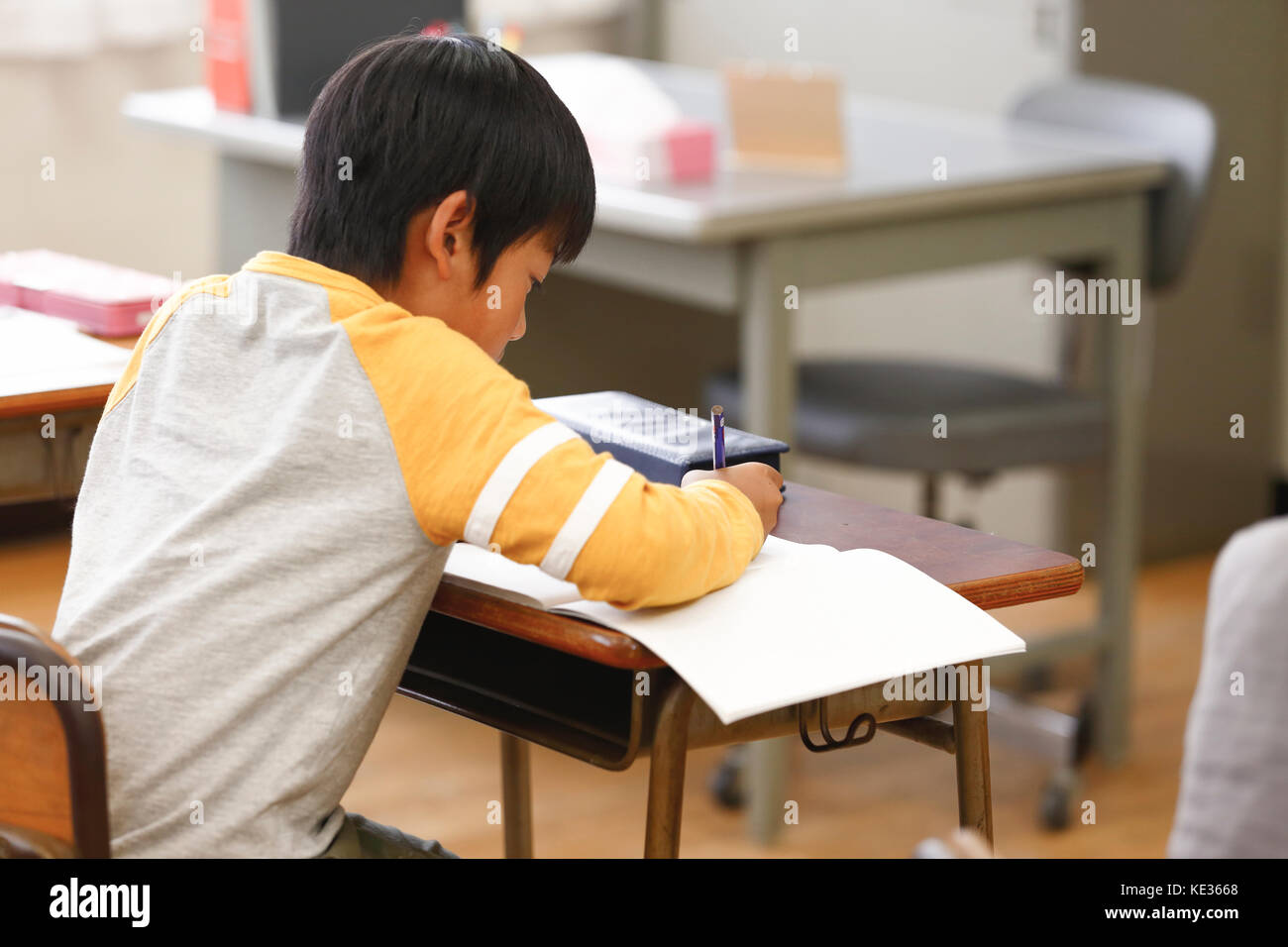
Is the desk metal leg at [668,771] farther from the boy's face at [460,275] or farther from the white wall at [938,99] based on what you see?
the white wall at [938,99]

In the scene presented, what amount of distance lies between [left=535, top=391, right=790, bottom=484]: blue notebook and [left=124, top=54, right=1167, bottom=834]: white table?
81cm

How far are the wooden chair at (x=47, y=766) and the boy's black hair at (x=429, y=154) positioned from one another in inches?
12.6

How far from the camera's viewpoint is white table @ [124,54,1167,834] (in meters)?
2.29

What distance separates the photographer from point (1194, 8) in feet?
11.0

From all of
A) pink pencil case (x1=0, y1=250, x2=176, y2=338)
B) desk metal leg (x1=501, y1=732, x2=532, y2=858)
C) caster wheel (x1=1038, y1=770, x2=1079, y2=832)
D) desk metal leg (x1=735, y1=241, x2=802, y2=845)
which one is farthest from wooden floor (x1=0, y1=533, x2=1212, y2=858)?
desk metal leg (x1=501, y1=732, x2=532, y2=858)

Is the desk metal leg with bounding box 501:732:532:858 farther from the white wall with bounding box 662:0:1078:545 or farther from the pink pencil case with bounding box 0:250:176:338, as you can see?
the white wall with bounding box 662:0:1078:545

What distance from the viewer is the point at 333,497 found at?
1060mm

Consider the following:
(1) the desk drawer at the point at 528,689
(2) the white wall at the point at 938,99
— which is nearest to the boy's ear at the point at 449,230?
(1) the desk drawer at the point at 528,689

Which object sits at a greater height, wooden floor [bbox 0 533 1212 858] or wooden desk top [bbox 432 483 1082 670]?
wooden desk top [bbox 432 483 1082 670]

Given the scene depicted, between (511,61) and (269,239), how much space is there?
2.01m

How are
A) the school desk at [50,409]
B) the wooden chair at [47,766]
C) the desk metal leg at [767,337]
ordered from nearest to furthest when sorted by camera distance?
the wooden chair at [47,766]
the school desk at [50,409]
the desk metal leg at [767,337]

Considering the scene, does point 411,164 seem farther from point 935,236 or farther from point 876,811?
point 876,811

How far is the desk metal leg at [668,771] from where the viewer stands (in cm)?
110

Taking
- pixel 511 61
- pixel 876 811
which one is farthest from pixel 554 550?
pixel 876 811
